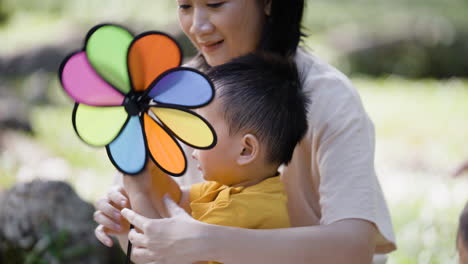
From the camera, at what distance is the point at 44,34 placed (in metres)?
7.74

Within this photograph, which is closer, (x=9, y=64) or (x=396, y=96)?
(x=396, y=96)

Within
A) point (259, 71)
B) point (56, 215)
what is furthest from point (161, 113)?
point (56, 215)

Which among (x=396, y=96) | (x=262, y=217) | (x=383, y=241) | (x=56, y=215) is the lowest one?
(x=396, y=96)

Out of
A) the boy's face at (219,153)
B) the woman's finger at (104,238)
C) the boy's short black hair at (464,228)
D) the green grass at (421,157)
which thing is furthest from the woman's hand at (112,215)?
the green grass at (421,157)

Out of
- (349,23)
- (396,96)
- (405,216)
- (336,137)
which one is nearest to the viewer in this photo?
(336,137)

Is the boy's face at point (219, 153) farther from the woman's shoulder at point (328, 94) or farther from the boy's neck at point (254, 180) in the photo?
the woman's shoulder at point (328, 94)

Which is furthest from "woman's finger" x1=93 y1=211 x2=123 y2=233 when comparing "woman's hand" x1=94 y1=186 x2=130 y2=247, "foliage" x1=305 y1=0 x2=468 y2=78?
"foliage" x1=305 y1=0 x2=468 y2=78

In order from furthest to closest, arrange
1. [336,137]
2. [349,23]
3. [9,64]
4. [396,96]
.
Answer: [349,23], [9,64], [396,96], [336,137]

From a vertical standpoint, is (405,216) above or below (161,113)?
below

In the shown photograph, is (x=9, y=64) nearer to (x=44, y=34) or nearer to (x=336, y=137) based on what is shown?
(x=44, y=34)

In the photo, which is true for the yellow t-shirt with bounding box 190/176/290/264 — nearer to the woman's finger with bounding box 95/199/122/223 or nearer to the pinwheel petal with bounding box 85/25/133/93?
the woman's finger with bounding box 95/199/122/223

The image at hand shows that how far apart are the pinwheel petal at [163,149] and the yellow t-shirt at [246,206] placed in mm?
132

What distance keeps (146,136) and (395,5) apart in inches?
317

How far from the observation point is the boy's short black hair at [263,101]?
173 centimetres
